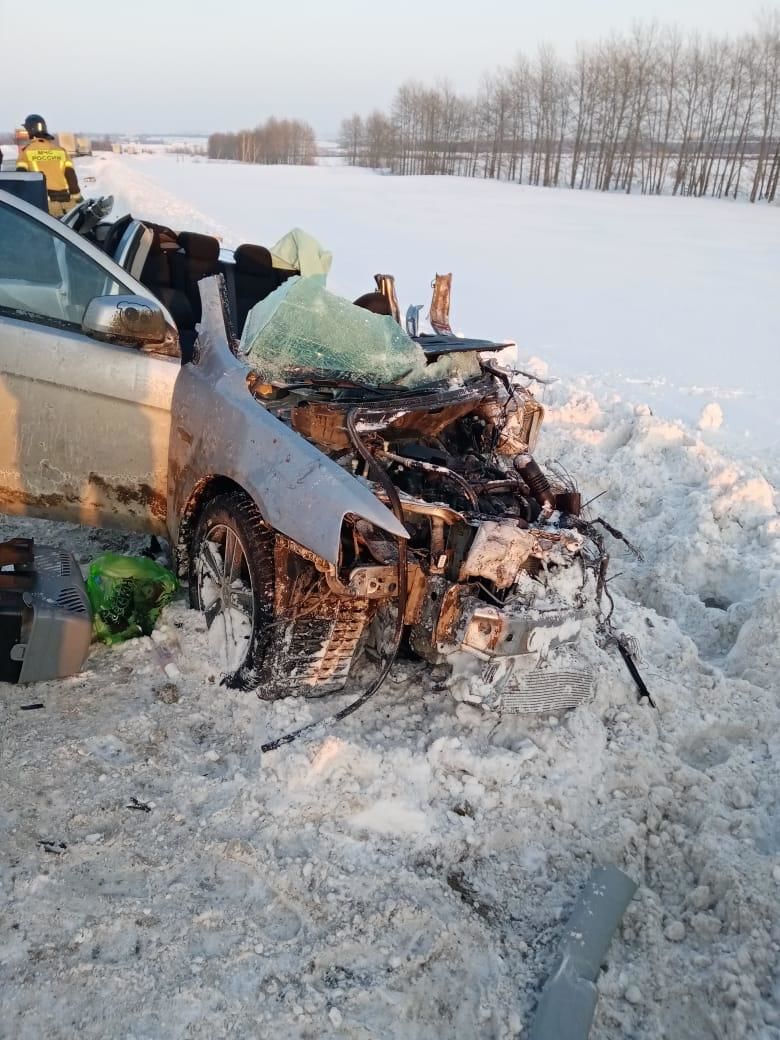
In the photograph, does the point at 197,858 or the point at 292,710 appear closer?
the point at 197,858

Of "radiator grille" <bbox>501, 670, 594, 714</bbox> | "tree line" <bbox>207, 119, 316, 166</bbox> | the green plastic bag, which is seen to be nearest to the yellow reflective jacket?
the green plastic bag

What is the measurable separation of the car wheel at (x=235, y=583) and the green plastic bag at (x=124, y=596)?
17 cm

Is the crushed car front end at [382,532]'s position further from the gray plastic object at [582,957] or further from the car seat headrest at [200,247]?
the car seat headrest at [200,247]

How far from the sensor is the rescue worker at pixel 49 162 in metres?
10.8

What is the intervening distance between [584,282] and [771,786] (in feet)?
47.2

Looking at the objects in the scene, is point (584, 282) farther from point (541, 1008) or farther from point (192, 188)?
point (192, 188)

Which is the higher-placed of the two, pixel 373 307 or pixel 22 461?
pixel 373 307

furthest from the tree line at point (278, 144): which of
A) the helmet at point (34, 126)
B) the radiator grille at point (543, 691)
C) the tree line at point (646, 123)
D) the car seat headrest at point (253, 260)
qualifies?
the radiator grille at point (543, 691)

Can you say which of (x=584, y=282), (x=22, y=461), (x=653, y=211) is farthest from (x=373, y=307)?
(x=653, y=211)

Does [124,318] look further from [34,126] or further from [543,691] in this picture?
[34,126]

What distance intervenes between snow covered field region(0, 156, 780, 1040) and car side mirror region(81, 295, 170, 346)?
1.30 meters

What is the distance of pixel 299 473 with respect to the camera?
288 cm

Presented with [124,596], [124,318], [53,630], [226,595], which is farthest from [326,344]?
[53,630]

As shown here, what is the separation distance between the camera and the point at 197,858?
8.64 feet
